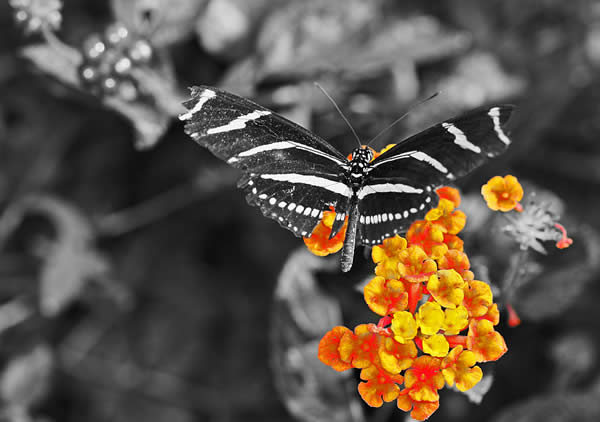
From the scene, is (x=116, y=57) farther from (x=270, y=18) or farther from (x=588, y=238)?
(x=588, y=238)

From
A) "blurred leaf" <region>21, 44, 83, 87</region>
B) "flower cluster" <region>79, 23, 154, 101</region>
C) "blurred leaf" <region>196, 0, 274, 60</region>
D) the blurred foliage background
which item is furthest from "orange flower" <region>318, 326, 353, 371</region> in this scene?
"blurred leaf" <region>196, 0, 274, 60</region>

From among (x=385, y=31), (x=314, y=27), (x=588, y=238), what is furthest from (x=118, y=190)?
(x=588, y=238)

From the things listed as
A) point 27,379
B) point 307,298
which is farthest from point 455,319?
point 27,379

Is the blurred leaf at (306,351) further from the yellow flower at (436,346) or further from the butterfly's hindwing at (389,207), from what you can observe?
the yellow flower at (436,346)

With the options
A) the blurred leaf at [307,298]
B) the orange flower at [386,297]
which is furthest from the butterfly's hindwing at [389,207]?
the blurred leaf at [307,298]

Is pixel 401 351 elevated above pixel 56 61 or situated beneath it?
situated beneath

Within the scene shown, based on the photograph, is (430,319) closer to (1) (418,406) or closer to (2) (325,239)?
(1) (418,406)
